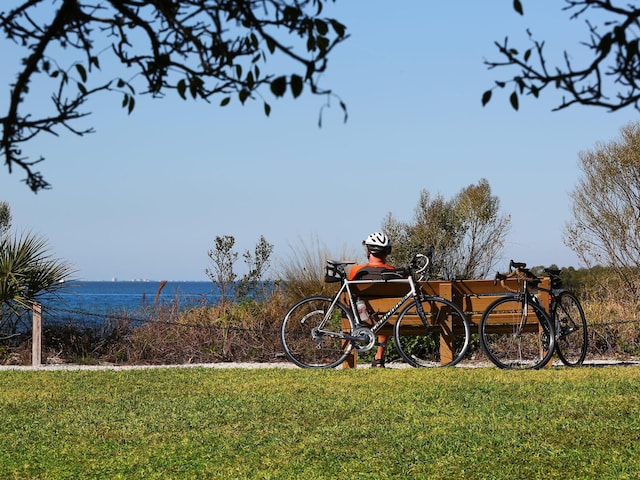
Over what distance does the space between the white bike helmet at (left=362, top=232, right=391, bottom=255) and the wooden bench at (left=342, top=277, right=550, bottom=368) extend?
1.73 ft

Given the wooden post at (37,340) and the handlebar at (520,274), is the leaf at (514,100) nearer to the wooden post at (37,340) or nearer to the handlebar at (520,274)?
the handlebar at (520,274)

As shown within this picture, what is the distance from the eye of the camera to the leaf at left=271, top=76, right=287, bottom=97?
307cm

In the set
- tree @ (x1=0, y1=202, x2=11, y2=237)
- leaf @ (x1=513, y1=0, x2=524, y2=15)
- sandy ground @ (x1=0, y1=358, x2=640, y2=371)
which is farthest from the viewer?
tree @ (x1=0, y1=202, x2=11, y2=237)

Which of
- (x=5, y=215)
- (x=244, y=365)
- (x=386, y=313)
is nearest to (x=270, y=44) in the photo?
(x=386, y=313)

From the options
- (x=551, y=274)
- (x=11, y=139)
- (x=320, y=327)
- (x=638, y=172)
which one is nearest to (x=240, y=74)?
(x=11, y=139)

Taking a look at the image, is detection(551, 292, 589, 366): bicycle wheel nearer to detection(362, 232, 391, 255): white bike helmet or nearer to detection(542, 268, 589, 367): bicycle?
detection(542, 268, 589, 367): bicycle

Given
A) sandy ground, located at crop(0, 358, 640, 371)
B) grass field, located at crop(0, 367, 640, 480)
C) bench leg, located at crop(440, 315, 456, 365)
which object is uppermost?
bench leg, located at crop(440, 315, 456, 365)

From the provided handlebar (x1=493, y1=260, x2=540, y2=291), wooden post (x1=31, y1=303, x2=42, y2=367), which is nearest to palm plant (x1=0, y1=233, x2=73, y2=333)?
wooden post (x1=31, y1=303, x2=42, y2=367)

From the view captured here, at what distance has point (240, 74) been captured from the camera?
12.2 feet

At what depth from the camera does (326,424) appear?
315 inches

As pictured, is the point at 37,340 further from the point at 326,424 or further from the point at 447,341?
the point at 326,424

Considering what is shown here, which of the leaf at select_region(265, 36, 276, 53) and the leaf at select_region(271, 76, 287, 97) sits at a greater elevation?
the leaf at select_region(265, 36, 276, 53)

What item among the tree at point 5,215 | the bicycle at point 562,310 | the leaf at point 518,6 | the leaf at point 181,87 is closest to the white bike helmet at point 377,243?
the bicycle at point 562,310

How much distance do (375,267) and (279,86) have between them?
8542mm
